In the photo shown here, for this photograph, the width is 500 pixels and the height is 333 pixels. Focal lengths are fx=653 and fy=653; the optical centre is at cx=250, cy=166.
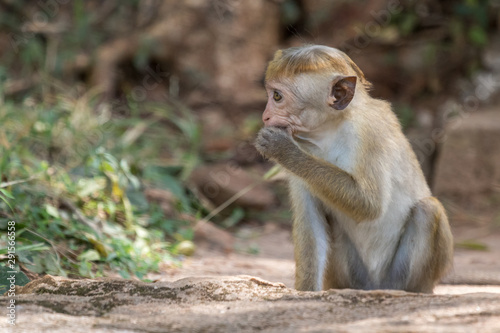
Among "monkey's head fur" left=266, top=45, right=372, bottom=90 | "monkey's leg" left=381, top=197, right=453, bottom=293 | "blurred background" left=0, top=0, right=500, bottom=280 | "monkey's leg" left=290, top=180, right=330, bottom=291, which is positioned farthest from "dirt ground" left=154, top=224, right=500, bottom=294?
"monkey's head fur" left=266, top=45, right=372, bottom=90

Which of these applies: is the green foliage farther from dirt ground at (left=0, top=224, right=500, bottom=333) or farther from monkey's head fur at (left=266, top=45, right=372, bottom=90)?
monkey's head fur at (left=266, top=45, right=372, bottom=90)

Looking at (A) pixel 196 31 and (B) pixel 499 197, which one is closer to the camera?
(B) pixel 499 197

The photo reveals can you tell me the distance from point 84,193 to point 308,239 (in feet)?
7.93

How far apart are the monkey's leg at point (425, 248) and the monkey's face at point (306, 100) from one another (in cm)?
90

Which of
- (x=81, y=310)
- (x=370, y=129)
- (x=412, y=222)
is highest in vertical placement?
(x=370, y=129)

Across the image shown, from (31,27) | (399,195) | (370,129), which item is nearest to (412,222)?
(399,195)

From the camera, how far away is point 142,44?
1094 centimetres

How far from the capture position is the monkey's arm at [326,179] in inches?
159

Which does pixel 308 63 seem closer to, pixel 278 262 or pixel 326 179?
pixel 326 179

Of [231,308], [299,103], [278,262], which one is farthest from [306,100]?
[278,262]

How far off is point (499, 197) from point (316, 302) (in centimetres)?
654

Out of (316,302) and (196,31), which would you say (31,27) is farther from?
(316,302)

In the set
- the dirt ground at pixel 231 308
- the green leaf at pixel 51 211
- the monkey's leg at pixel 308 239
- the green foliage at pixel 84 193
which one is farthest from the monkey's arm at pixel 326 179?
the green leaf at pixel 51 211

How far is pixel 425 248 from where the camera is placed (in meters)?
4.29
